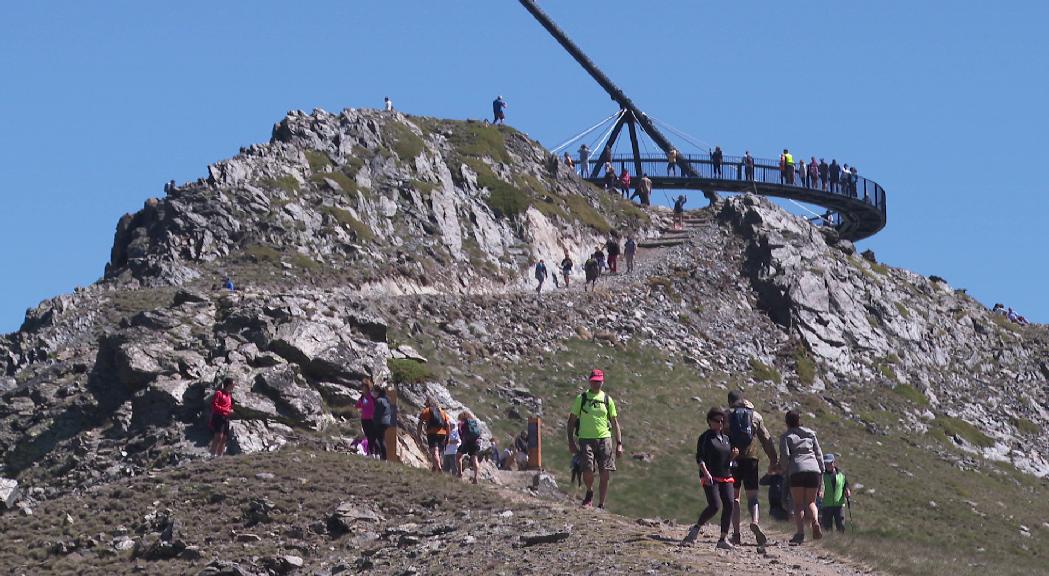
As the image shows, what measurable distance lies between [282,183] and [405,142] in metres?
8.55

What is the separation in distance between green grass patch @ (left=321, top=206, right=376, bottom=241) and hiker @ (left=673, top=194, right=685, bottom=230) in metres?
18.6

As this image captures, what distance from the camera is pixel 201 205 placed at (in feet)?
173

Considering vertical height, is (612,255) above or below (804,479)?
above

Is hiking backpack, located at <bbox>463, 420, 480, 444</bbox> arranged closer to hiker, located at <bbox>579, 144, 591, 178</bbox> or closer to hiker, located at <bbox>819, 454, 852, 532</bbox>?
hiker, located at <bbox>819, 454, 852, 532</bbox>

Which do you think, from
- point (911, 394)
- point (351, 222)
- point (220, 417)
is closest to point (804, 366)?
point (911, 394)

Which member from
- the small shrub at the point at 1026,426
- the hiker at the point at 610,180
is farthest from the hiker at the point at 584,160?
the small shrub at the point at 1026,426

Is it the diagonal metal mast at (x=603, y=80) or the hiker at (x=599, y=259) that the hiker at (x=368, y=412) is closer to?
the hiker at (x=599, y=259)

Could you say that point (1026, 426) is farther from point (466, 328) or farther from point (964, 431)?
point (466, 328)

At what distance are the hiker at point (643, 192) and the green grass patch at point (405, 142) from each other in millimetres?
14673

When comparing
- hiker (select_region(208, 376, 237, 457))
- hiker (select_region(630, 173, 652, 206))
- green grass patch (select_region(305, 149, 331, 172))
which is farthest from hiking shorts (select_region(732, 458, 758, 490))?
hiker (select_region(630, 173, 652, 206))

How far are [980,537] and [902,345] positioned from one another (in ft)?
76.1

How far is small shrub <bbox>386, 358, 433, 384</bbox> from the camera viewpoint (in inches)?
1430

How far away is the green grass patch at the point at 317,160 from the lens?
5819cm

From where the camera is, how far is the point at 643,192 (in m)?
75.8
